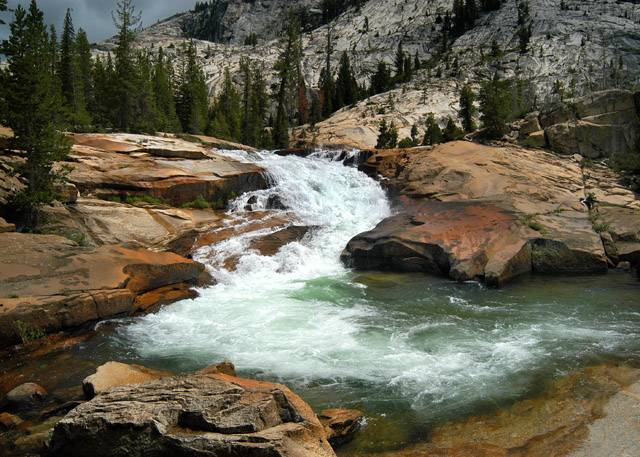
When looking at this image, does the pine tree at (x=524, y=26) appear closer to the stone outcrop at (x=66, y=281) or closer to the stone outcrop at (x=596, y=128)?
the stone outcrop at (x=596, y=128)

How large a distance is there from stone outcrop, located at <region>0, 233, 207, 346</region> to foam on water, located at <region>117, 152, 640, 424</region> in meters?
1.17

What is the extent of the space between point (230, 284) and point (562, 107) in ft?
85.0

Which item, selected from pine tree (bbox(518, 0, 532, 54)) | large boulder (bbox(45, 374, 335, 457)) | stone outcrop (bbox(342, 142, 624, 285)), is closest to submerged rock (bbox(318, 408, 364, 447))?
large boulder (bbox(45, 374, 335, 457))

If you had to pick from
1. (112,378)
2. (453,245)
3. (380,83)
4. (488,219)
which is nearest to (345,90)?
(380,83)

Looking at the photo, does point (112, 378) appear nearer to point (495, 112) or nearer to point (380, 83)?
point (495, 112)

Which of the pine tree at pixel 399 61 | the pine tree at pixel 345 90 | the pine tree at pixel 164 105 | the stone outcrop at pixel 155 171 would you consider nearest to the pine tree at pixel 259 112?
the pine tree at pixel 164 105

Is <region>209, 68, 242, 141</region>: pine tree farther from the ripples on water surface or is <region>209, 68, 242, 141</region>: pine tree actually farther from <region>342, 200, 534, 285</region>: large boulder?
the ripples on water surface

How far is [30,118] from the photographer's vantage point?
56.6 feet

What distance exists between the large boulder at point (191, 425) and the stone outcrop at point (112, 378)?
4.64 ft

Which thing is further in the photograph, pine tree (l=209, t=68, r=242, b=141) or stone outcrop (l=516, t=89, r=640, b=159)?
pine tree (l=209, t=68, r=242, b=141)

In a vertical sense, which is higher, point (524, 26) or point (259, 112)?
point (524, 26)

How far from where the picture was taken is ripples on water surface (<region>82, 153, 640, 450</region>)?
341 inches

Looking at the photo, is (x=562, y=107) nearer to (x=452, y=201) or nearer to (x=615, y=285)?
(x=452, y=201)

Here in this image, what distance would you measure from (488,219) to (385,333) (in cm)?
1061
